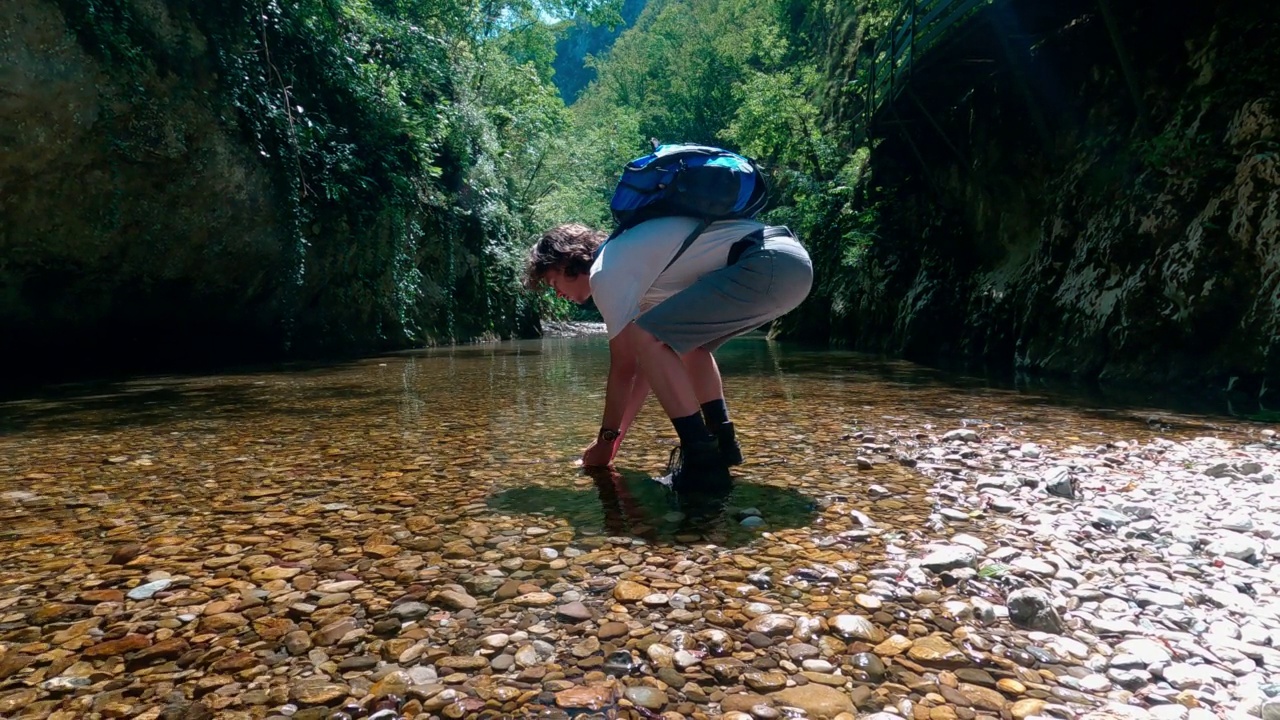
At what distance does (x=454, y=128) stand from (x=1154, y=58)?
1391 centimetres

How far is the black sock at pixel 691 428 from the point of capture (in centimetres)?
282

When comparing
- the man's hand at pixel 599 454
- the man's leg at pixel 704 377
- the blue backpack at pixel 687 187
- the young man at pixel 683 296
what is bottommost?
the man's hand at pixel 599 454

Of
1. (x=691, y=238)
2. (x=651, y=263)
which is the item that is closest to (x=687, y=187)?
(x=691, y=238)

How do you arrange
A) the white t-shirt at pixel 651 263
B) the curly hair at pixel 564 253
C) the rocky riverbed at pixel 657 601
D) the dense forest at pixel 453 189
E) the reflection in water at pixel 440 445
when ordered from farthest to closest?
the dense forest at pixel 453 189
the curly hair at pixel 564 253
the white t-shirt at pixel 651 263
the reflection in water at pixel 440 445
the rocky riverbed at pixel 657 601

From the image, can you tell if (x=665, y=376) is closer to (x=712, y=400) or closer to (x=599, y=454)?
(x=712, y=400)

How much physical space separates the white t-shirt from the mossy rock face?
8509 millimetres

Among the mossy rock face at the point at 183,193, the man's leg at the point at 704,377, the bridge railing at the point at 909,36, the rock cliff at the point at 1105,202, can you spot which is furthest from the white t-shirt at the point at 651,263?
the mossy rock face at the point at 183,193

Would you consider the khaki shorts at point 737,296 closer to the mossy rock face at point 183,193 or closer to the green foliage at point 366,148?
the mossy rock face at point 183,193

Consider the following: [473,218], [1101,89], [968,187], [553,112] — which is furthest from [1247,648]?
[553,112]

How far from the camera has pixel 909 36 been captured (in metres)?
10.0

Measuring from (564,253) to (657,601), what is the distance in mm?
1837

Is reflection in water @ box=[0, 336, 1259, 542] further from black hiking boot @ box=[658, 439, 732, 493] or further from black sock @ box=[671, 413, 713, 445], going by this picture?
black sock @ box=[671, 413, 713, 445]

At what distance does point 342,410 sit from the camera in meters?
5.38

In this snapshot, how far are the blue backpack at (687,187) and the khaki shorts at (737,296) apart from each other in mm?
190
